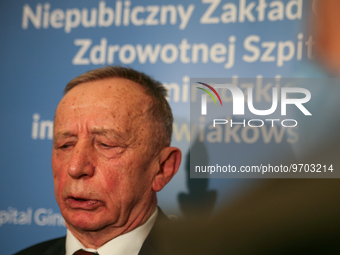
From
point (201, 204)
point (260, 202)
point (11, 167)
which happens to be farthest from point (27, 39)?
point (260, 202)

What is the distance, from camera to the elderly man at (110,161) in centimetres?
157

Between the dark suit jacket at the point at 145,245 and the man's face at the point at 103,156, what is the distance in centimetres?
12

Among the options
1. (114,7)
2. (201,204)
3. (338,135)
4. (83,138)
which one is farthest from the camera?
(114,7)

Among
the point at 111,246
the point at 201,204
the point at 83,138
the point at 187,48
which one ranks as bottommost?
the point at 111,246

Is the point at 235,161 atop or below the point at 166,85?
below

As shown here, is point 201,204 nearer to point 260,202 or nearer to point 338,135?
point 260,202

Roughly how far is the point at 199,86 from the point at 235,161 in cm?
46

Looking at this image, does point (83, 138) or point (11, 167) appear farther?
point (11, 167)

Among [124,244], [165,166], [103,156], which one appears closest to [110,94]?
[103,156]

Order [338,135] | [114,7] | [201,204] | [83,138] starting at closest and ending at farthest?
[83,138]
[338,135]
[201,204]
[114,7]

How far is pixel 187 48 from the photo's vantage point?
209 centimetres

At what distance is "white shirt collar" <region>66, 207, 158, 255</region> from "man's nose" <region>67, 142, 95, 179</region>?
342 mm

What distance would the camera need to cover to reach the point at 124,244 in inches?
65.5

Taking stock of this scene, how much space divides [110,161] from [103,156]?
38 mm
